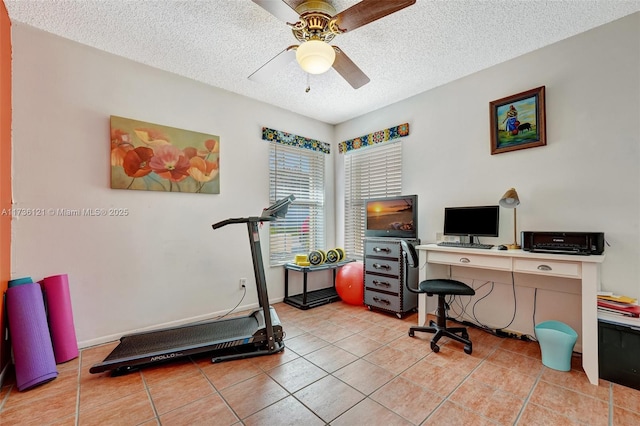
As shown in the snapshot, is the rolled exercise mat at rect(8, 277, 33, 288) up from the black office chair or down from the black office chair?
up

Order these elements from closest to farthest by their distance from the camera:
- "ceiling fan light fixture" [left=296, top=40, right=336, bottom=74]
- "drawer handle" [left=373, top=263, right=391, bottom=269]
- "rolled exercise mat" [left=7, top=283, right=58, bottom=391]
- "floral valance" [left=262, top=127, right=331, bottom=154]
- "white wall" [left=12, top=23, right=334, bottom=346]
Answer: "ceiling fan light fixture" [left=296, top=40, right=336, bottom=74] → "rolled exercise mat" [left=7, top=283, right=58, bottom=391] → "white wall" [left=12, top=23, right=334, bottom=346] → "drawer handle" [left=373, top=263, right=391, bottom=269] → "floral valance" [left=262, top=127, right=331, bottom=154]

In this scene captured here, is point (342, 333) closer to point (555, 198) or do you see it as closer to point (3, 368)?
point (555, 198)

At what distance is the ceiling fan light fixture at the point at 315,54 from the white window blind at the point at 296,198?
2020 millimetres

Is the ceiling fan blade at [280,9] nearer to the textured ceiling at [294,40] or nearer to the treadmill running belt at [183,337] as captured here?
the textured ceiling at [294,40]

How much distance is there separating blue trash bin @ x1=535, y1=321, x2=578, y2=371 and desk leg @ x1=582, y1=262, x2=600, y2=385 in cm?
10

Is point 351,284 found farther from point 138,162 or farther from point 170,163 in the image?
point 138,162

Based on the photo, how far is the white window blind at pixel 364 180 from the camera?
3.79 metres

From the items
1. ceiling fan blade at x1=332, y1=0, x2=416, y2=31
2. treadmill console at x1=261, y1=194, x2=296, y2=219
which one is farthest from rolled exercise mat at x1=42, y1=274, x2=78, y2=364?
ceiling fan blade at x1=332, y1=0, x2=416, y2=31

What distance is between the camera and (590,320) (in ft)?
6.31

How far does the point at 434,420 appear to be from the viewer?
1.56 metres

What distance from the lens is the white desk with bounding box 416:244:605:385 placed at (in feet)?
6.26

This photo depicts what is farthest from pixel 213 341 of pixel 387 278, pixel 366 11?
pixel 366 11

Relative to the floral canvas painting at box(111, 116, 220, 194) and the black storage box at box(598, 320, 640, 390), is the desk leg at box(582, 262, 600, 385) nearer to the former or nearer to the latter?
the black storage box at box(598, 320, 640, 390)

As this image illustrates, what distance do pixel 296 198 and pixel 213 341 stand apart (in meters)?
2.25
